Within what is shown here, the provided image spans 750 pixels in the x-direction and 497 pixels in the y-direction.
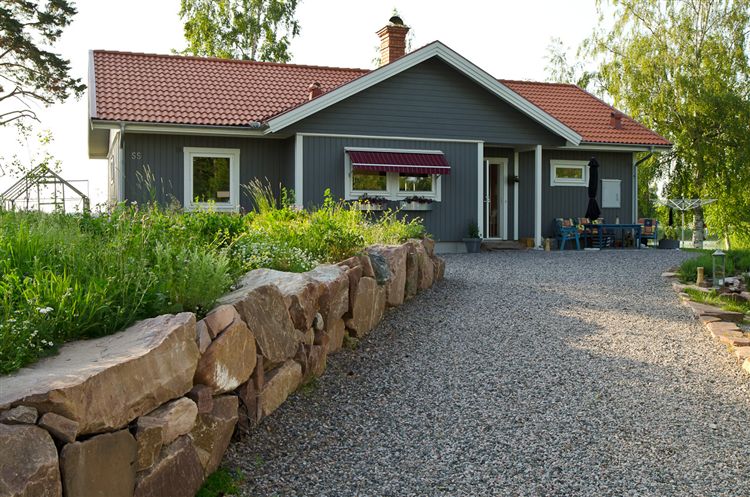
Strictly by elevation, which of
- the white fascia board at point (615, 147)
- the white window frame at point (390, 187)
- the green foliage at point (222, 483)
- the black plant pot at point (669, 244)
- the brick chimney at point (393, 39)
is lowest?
the green foliage at point (222, 483)

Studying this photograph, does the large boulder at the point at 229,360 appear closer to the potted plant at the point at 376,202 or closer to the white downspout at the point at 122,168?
the white downspout at the point at 122,168

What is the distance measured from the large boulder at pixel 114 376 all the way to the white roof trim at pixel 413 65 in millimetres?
11724

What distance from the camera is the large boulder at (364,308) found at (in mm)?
7309

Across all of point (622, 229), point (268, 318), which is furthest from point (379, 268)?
point (622, 229)

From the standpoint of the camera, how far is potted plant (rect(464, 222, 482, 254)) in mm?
17281

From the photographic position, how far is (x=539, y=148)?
59.2 feet

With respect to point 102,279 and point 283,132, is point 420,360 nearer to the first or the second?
point 102,279

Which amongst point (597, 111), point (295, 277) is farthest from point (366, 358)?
point (597, 111)

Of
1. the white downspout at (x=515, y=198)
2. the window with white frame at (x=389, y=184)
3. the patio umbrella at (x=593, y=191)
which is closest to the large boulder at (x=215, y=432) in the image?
the window with white frame at (x=389, y=184)

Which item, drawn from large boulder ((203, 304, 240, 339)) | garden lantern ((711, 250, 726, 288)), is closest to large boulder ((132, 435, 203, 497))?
large boulder ((203, 304, 240, 339))

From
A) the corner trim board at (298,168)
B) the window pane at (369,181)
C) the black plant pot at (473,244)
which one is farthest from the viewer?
the black plant pot at (473,244)

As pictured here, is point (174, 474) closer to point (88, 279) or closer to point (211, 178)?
point (88, 279)

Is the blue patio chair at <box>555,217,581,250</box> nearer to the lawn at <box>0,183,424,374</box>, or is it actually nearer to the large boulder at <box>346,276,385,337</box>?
the large boulder at <box>346,276,385,337</box>

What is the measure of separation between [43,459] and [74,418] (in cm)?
21
